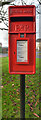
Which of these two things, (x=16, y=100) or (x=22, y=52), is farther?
(x=16, y=100)

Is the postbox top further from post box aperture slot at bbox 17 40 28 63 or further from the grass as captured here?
the grass

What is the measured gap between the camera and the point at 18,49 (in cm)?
237

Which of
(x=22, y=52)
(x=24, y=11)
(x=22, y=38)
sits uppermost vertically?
(x=24, y=11)

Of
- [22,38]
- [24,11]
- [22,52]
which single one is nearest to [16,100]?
[22,52]

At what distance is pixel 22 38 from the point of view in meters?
2.28

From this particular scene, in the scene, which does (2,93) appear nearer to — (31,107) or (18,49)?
(31,107)

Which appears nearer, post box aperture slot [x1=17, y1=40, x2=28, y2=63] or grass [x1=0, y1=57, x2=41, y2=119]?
post box aperture slot [x1=17, y1=40, x2=28, y2=63]

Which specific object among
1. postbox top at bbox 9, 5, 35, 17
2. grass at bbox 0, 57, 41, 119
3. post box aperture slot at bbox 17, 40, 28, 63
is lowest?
grass at bbox 0, 57, 41, 119

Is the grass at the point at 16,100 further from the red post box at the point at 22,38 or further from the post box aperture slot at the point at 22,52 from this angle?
the post box aperture slot at the point at 22,52

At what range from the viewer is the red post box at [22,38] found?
2303mm

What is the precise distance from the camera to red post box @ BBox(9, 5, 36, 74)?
2.30 metres

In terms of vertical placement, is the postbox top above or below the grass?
above

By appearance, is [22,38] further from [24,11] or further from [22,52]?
[24,11]

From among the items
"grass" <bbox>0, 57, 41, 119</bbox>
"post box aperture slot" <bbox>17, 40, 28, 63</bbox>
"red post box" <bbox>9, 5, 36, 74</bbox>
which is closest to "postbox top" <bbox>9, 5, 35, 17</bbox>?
"red post box" <bbox>9, 5, 36, 74</bbox>
